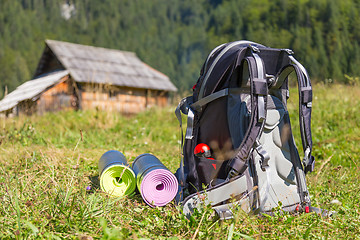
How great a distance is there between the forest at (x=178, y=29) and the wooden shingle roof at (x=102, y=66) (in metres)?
10.4

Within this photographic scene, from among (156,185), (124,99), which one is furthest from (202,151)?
(124,99)

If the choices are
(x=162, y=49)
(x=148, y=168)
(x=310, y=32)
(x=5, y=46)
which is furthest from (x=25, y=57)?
(x=148, y=168)

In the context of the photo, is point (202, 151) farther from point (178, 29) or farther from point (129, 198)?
point (178, 29)

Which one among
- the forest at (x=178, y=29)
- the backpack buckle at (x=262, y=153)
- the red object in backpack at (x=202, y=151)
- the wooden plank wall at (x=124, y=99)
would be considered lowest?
the wooden plank wall at (x=124, y=99)

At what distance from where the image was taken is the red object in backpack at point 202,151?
263 centimetres

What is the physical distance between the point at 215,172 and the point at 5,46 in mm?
78606

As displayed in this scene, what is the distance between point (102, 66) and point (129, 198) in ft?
53.3

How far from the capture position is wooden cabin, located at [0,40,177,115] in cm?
1636

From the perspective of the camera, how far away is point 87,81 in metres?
16.5

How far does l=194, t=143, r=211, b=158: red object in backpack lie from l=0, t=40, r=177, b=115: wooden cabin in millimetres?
12953

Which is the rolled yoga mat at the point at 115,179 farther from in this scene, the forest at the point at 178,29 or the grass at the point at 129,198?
the forest at the point at 178,29

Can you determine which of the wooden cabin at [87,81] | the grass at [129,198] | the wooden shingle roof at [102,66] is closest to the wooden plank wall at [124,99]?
the wooden cabin at [87,81]

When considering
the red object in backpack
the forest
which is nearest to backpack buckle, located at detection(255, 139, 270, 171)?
the red object in backpack

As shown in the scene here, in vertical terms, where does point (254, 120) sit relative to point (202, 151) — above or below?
above
